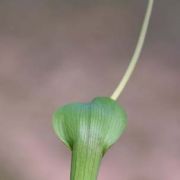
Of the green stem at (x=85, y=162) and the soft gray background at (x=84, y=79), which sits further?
the soft gray background at (x=84, y=79)

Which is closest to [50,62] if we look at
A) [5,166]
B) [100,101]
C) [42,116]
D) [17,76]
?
[17,76]

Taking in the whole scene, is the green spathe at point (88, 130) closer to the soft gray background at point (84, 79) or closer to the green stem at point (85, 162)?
the green stem at point (85, 162)

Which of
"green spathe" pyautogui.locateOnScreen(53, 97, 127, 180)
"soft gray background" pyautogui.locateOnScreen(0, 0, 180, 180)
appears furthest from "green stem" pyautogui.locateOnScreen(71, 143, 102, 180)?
"soft gray background" pyautogui.locateOnScreen(0, 0, 180, 180)

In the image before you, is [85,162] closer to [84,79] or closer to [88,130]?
[88,130]

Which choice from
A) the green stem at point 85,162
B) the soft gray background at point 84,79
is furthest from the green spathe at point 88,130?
the soft gray background at point 84,79

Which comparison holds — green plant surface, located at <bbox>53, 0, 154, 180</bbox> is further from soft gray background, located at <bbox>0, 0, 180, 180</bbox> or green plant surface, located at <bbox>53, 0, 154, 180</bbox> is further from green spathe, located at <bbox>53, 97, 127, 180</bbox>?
soft gray background, located at <bbox>0, 0, 180, 180</bbox>

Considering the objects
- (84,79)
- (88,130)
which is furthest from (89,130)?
(84,79)
